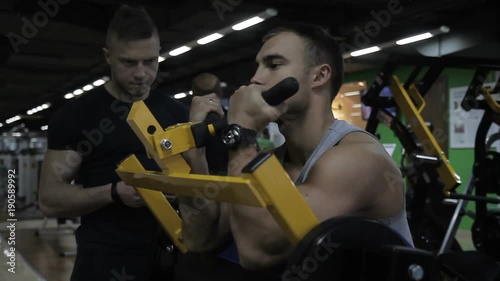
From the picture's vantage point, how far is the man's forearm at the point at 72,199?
5.37 ft

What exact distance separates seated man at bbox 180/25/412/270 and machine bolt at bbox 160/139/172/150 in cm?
14

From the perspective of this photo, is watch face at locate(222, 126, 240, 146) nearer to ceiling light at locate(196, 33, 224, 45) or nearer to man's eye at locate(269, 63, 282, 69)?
man's eye at locate(269, 63, 282, 69)

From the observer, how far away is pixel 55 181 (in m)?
1.74

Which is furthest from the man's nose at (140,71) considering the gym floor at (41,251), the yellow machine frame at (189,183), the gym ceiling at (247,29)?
the gym ceiling at (247,29)

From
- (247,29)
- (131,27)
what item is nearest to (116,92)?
(131,27)

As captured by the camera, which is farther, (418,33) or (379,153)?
(418,33)

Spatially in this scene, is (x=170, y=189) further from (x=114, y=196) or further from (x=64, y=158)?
(x=64, y=158)

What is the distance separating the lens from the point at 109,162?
1.72m

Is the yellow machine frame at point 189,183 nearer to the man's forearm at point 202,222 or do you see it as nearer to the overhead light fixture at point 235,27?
the man's forearm at point 202,222

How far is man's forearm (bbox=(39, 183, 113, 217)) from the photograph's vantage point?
5.37 feet

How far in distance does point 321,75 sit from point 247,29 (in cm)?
650

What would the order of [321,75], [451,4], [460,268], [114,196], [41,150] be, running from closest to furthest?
1. [321,75]
2. [114,196]
3. [460,268]
4. [451,4]
5. [41,150]

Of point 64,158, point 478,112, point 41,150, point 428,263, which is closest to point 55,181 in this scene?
point 64,158

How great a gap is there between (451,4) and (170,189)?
6.31m
